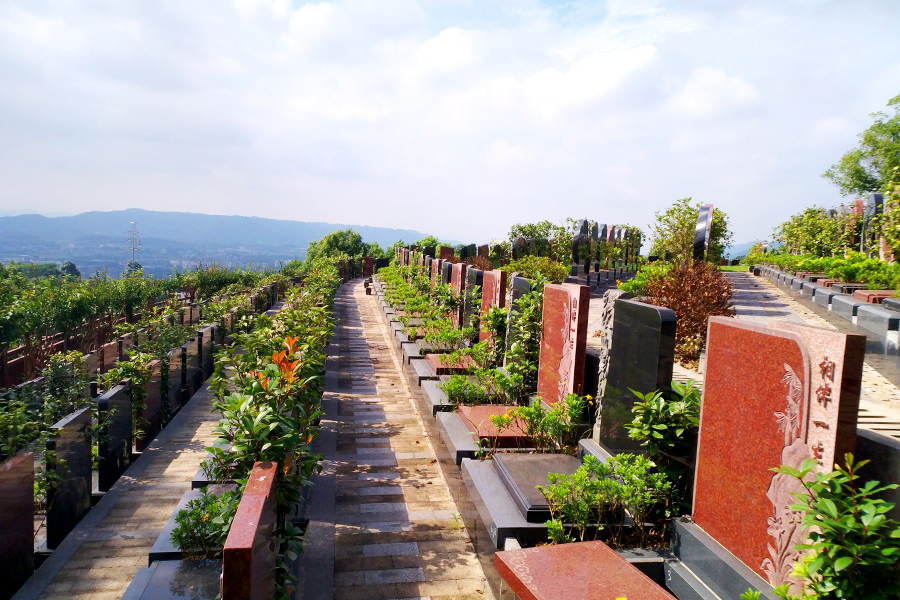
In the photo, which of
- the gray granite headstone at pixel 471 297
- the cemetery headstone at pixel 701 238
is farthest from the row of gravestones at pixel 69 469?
the cemetery headstone at pixel 701 238

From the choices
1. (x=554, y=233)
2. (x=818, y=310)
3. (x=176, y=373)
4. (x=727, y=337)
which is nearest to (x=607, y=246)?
(x=554, y=233)

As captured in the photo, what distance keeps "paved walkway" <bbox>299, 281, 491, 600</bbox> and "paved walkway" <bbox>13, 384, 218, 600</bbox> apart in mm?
1147

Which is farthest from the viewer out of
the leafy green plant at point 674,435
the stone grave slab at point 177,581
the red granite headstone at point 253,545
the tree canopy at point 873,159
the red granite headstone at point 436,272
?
the tree canopy at point 873,159

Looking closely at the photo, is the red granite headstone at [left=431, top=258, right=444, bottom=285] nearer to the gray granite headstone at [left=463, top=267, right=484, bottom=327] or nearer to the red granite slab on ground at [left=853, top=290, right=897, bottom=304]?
the gray granite headstone at [left=463, top=267, right=484, bottom=327]

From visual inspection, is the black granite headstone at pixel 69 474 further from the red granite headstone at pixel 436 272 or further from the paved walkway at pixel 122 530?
the red granite headstone at pixel 436 272

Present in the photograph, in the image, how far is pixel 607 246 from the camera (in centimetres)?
3053

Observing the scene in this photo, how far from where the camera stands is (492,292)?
8023mm

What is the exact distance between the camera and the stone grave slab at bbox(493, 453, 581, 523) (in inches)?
136

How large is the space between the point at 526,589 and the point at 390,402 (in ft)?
16.7

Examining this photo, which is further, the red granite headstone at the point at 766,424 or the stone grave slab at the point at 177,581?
the stone grave slab at the point at 177,581

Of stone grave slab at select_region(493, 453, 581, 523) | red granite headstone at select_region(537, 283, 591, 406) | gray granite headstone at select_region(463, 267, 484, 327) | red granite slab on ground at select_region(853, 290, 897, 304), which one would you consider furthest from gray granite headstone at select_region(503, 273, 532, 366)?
red granite slab on ground at select_region(853, 290, 897, 304)

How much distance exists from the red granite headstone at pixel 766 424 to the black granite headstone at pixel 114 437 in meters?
4.60

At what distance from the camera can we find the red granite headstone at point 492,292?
7664 mm

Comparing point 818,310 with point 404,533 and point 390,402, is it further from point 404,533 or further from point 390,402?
point 404,533
